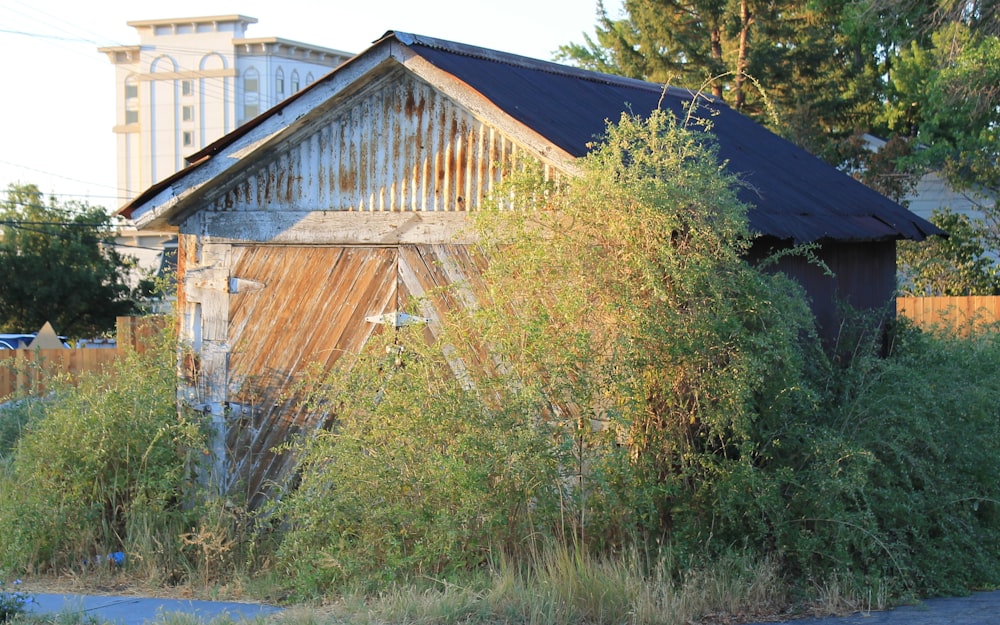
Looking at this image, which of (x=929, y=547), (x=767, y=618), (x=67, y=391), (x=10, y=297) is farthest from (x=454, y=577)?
(x=10, y=297)

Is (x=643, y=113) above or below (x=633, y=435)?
above

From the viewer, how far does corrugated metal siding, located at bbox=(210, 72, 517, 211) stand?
9.22 metres

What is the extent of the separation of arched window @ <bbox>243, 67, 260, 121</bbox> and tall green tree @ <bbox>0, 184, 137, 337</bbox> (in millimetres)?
43442

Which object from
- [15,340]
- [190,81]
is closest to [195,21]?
[190,81]

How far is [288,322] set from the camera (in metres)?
9.82

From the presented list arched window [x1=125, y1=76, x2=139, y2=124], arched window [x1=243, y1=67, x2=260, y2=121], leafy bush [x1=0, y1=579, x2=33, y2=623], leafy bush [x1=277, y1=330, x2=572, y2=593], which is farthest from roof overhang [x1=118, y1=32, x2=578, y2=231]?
arched window [x1=125, y1=76, x2=139, y2=124]

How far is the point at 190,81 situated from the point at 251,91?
624cm

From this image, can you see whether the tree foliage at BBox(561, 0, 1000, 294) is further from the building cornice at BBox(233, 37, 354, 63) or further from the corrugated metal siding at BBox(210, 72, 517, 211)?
the building cornice at BBox(233, 37, 354, 63)

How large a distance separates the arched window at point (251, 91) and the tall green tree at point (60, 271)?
143 feet

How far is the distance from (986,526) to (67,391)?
7754 millimetres

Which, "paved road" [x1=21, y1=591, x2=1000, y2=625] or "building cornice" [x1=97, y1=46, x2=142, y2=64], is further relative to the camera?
"building cornice" [x1=97, y1=46, x2=142, y2=64]

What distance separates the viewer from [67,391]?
32.2 feet

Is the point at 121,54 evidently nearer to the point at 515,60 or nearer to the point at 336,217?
the point at 515,60

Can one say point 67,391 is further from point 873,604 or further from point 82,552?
point 873,604
